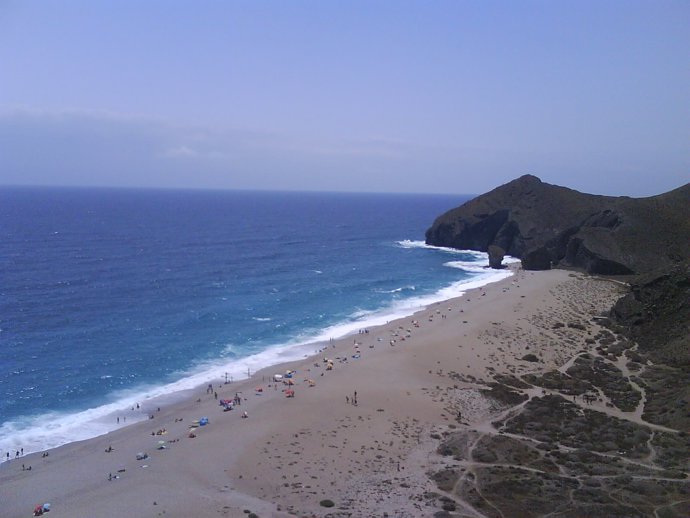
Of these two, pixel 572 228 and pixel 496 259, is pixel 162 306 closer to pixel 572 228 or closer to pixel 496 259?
pixel 496 259

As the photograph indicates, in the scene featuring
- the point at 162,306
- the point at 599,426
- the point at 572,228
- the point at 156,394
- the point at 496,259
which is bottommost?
the point at 156,394

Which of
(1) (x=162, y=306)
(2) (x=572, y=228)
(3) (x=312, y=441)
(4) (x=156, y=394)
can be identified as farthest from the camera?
(2) (x=572, y=228)

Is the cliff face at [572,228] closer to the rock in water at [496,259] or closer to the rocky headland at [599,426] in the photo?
the rocky headland at [599,426]

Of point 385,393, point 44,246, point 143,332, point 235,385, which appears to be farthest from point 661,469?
point 44,246

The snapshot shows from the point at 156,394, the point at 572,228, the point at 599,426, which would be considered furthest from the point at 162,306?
the point at 572,228

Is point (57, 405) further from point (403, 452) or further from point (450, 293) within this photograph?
point (450, 293)

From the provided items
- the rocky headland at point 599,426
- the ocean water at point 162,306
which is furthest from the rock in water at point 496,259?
the rocky headland at point 599,426
